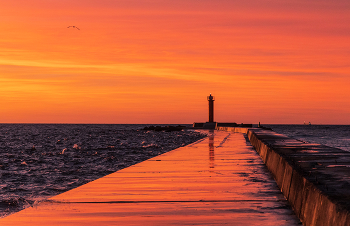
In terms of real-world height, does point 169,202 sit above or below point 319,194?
below

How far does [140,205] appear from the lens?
19.4ft

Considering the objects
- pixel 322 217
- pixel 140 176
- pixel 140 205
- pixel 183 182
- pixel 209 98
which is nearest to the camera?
pixel 322 217

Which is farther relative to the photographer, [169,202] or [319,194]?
[169,202]

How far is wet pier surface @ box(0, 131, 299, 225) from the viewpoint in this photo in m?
5.00

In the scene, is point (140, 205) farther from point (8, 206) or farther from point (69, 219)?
point (8, 206)

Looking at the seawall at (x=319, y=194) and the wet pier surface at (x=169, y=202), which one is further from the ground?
the seawall at (x=319, y=194)

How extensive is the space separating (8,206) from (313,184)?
7.36 metres

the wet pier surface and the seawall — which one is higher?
the seawall

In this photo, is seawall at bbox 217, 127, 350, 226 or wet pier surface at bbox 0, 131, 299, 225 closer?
seawall at bbox 217, 127, 350, 226

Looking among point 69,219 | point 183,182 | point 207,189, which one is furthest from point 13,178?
point 69,219

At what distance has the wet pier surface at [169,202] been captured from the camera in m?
5.00

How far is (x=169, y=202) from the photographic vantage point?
20.1ft

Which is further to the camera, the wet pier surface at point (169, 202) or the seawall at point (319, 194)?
the wet pier surface at point (169, 202)

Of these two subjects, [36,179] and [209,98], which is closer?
[36,179]
